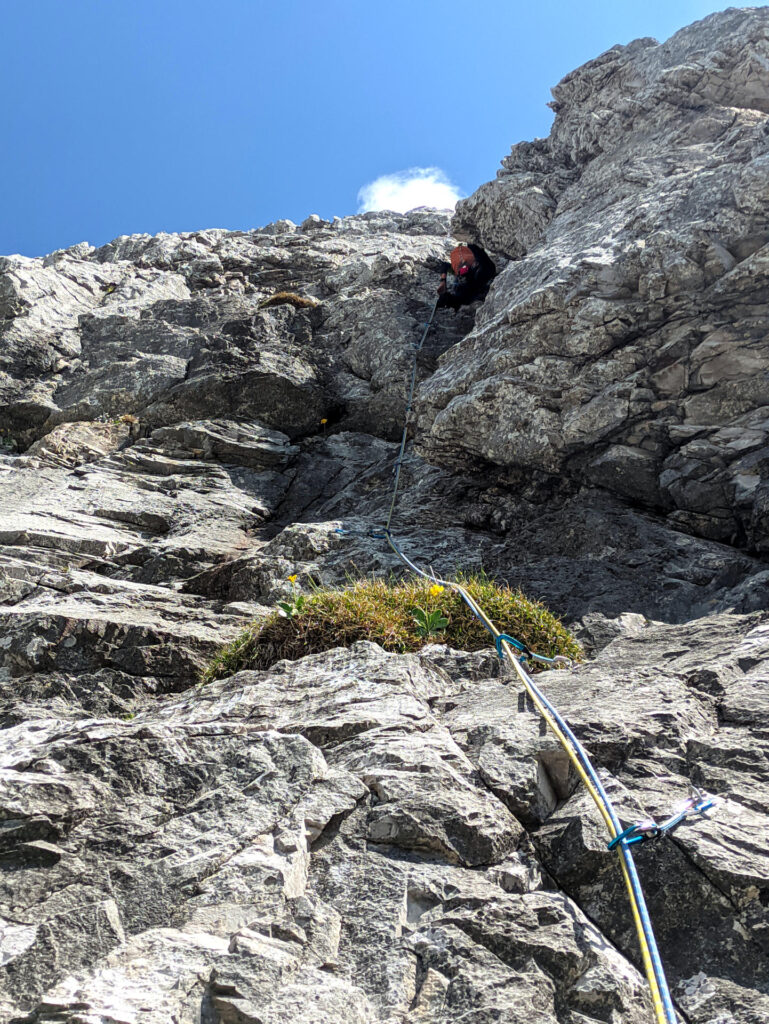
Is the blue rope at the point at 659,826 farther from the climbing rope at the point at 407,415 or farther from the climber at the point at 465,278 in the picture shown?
the climber at the point at 465,278

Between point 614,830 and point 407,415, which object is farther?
point 407,415

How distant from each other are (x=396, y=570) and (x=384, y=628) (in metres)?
3.08

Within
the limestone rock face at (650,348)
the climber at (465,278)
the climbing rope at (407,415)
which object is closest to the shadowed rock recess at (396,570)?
the limestone rock face at (650,348)

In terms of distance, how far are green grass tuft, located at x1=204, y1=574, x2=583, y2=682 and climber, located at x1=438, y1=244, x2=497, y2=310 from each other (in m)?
14.2

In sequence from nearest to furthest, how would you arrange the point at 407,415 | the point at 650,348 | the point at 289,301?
1. the point at 650,348
2. the point at 407,415
3. the point at 289,301

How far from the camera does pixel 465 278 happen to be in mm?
20984

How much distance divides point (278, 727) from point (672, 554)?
22.4 feet

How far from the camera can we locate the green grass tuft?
8250 mm

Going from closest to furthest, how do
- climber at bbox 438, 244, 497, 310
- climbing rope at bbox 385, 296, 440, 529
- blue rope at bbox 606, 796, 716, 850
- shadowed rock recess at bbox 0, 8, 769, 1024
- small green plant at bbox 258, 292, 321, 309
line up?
shadowed rock recess at bbox 0, 8, 769, 1024
blue rope at bbox 606, 796, 716, 850
climbing rope at bbox 385, 296, 440, 529
climber at bbox 438, 244, 497, 310
small green plant at bbox 258, 292, 321, 309

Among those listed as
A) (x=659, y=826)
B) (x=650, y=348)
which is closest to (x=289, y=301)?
(x=650, y=348)

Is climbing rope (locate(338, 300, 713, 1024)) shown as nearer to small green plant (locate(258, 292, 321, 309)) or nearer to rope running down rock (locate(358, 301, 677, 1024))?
rope running down rock (locate(358, 301, 677, 1024))

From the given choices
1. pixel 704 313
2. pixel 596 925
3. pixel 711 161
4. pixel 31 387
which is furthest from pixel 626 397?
pixel 31 387

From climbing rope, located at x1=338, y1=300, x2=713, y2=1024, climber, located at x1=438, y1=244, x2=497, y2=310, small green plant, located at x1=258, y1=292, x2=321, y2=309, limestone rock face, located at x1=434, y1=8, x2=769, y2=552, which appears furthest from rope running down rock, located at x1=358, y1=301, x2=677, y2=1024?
small green plant, located at x1=258, y1=292, x2=321, y2=309

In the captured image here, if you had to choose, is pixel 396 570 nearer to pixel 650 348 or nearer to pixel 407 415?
pixel 650 348
